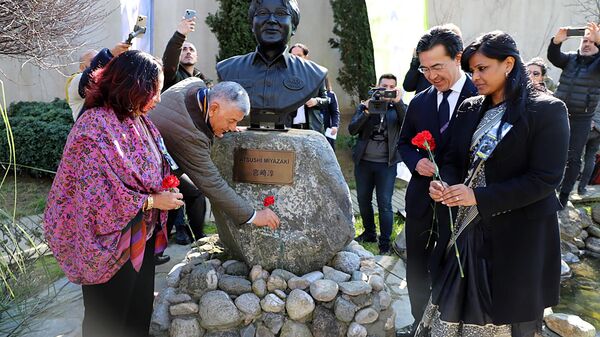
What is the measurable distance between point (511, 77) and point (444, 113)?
69cm

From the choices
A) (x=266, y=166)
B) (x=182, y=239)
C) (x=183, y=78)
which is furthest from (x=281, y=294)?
(x=183, y=78)

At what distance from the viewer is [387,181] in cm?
441

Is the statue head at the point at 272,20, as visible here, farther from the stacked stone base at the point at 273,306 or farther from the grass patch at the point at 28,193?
the grass patch at the point at 28,193

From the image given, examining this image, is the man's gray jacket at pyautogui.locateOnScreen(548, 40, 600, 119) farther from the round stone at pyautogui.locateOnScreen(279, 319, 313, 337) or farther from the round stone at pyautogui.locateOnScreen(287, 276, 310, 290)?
the round stone at pyautogui.locateOnScreen(279, 319, 313, 337)

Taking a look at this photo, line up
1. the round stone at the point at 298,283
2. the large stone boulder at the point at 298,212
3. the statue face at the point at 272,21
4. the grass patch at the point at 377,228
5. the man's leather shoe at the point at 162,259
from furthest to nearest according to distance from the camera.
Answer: the grass patch at the point at 377,228, the man's leather shoe at the point at 162,259, the statue face at the point at 272,21, the large stone boulder at the point at 298,212, the round stone at the point at 298,283

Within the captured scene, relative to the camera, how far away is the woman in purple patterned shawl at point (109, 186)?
197 cm

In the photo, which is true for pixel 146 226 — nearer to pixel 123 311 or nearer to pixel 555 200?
pixel 123 311

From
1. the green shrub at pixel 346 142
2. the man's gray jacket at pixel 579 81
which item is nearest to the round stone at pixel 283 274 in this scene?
the man's gray jacket at pixel 579 81

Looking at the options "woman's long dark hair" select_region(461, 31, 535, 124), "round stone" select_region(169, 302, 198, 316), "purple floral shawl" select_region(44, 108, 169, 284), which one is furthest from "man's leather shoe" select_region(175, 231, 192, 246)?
"woman's long dark hair" select_region(461, 31, 535, 124)

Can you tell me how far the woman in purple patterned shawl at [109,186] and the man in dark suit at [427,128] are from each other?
4.60 ft

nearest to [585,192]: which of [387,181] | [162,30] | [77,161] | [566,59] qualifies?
[566,59]

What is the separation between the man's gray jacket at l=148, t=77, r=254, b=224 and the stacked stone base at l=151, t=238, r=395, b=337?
57 cm

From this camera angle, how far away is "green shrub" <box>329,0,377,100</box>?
349 inches

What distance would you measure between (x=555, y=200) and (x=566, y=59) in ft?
12.5
